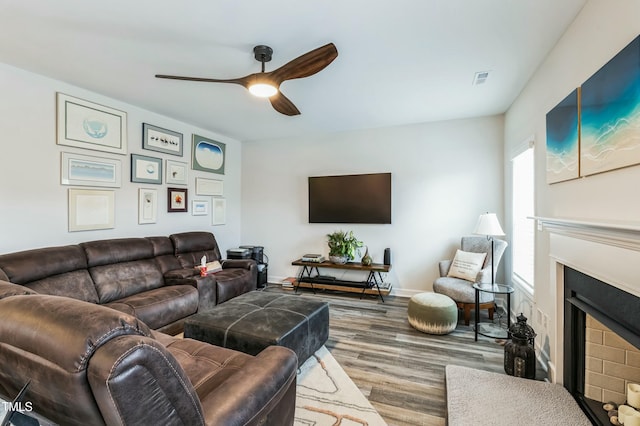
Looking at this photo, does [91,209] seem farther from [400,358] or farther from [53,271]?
[400,358]

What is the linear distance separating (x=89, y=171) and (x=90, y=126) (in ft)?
1.68

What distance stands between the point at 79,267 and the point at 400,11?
368 centimetres

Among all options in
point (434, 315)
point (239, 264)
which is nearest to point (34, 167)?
point (239, 264)

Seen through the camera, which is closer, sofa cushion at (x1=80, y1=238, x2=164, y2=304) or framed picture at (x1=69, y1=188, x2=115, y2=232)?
sofa cushion at (x1=80, y1=238, x2=164, y2=304)

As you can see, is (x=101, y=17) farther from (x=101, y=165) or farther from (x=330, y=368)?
(x=330, y=368)

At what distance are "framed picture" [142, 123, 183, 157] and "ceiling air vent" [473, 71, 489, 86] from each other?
4.00 m

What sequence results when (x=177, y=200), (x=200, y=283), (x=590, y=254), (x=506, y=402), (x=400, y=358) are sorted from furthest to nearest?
(x=177, y=200), (x=200, y=283), (x=400, y=358), (x=506, y=402), (x=590, y=254)

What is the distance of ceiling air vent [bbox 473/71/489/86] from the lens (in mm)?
2824

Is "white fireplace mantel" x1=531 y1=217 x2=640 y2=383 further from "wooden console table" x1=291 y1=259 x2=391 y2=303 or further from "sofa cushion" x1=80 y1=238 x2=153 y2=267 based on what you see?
"sofa cushion" x1=80 y1=238 x2=153 y2=267

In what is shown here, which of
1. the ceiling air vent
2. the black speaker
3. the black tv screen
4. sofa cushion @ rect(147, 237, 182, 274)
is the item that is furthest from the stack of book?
the ceiling air vent

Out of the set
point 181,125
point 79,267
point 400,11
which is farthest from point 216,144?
point 400,11

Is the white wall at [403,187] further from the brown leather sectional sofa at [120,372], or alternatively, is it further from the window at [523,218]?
the brown leather sectional sofa at [120,372]

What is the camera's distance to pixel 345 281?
4.75 metres

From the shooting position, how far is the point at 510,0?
1.85 metres
